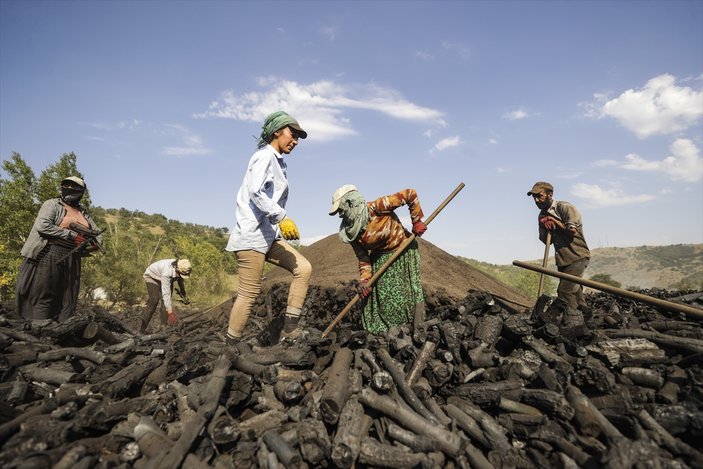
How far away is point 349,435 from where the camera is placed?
2607 millimetres

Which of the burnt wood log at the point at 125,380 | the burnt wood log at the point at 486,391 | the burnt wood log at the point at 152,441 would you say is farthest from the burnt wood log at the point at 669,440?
the burnt wood log at the point at 125,380

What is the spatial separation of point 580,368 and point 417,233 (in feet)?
7.69

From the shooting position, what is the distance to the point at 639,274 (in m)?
82.4

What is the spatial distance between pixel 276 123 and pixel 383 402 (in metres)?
3.32

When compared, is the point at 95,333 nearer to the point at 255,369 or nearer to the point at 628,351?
the point at 255,369

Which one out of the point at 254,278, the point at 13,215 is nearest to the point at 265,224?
the point at 254,278

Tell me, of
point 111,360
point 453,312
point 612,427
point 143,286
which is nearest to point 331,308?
point 453,312

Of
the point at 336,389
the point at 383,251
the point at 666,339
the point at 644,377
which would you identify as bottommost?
the point at 336,389

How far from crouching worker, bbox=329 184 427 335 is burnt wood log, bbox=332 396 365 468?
1862 millimetres

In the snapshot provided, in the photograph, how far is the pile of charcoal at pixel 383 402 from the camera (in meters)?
2.47

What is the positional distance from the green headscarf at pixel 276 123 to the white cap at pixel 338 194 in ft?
2.89

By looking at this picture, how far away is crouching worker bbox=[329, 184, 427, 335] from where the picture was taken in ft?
15.0

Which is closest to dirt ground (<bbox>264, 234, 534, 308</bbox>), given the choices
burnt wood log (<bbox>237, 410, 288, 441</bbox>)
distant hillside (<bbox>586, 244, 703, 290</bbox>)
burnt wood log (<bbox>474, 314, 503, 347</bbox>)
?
burnt wood log (<bbox>474, 314, 503, 347</bbox>)

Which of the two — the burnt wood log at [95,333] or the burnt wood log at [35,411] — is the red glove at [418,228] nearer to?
the burnt wood log at [35,411]
